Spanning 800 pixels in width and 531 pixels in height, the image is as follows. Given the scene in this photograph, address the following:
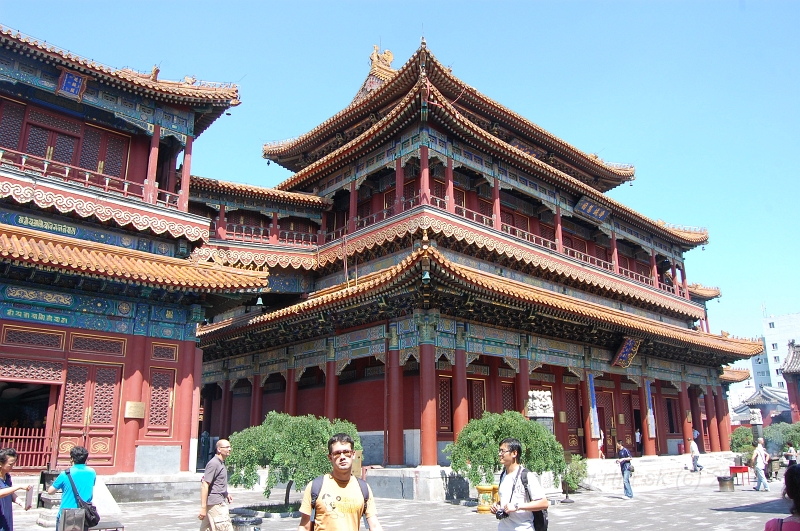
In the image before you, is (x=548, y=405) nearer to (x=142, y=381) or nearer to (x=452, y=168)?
(x=452, y=168)

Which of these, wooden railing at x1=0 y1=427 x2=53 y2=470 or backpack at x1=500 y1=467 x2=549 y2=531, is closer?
backpack at x1=500 y1=467 x2=549 y2=531

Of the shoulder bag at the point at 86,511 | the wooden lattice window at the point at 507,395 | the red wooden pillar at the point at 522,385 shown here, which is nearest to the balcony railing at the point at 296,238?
the wooden lattice window at the point at 507,395

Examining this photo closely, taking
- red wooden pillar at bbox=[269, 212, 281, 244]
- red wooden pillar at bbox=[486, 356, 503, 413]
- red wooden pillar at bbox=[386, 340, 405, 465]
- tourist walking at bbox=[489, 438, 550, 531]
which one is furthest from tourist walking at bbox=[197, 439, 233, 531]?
red wooden pillar at bbox=[269, 212, 281, 244]

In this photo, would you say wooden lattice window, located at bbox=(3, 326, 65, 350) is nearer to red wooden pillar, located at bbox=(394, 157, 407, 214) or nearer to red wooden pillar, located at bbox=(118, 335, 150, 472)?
red wooden pillar, located at bbox=(118, 335, 150, 472)

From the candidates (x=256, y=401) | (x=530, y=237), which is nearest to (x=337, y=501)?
(x=256, y=401)

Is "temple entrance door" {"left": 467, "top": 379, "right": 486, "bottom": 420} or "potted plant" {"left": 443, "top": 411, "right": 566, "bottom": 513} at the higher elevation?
"temple entrance door" {"left": 467, "top": 379, "right": 486, "bottom": 420}

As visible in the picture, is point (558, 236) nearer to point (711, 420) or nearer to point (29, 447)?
point (711, 420)

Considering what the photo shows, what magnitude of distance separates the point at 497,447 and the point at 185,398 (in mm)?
7472

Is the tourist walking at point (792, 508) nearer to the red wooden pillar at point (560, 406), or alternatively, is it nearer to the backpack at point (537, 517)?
the backpack at point (537, 517)

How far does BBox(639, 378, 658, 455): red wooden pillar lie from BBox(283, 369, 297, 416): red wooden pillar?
1284 cm

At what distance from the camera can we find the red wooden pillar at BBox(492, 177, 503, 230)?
2014 cm

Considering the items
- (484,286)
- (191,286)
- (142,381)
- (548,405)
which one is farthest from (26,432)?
(548,405)

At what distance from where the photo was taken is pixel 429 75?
66.6 ft

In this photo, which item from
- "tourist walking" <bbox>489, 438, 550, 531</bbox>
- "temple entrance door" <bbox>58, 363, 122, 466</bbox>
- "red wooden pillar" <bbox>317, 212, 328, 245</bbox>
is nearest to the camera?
"tourist walking" <bbox>489, 438, 550, 531</bbox>
